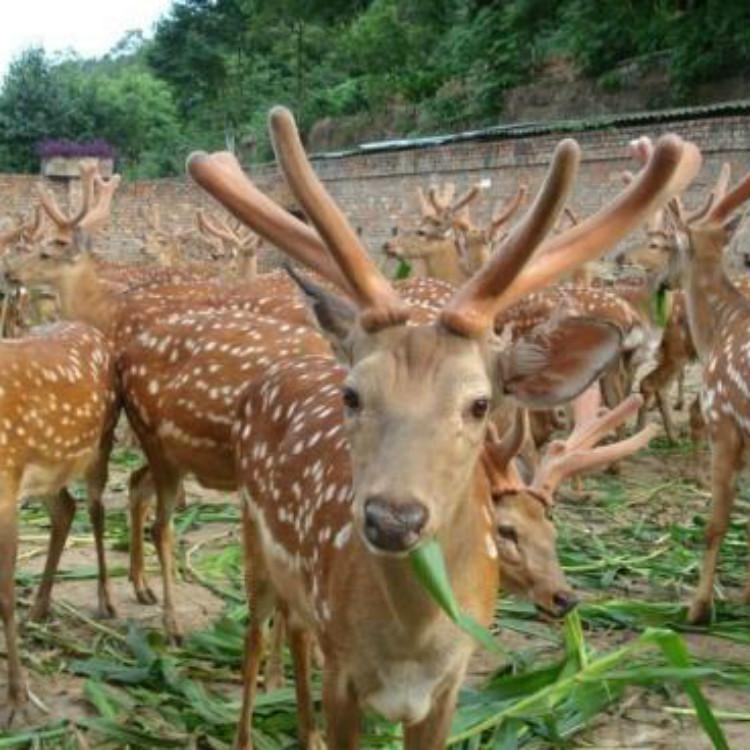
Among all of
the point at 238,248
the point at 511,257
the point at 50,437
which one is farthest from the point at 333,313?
the point at 238,248

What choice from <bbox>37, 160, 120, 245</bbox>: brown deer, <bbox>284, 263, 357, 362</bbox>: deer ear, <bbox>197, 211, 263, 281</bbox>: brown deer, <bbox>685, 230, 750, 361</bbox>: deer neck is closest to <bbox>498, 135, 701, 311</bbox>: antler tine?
<bbox>284, 263, 357, 362</bbox>: deer ear

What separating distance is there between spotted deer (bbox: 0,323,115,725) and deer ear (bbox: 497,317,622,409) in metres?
2.23

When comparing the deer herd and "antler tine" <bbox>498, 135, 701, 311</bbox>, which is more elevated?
"antler tine" <bbox>498, 135, 701, 311</bbox>

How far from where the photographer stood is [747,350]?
5090mm

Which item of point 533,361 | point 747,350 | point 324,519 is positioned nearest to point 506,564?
point 324,519

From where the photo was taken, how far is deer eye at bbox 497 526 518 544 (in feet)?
11.5

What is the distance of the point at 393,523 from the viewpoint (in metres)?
2.24

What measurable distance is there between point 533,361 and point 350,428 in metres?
0.48

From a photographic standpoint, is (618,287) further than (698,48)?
No

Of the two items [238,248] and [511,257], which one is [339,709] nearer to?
[511,257]

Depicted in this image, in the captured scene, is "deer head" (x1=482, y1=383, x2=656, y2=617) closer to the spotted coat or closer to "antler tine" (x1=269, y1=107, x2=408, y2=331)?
"antler tine" (x1=269, y1=107, x2=408, y2=331)

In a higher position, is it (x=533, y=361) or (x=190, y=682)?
(x=533, y=361)

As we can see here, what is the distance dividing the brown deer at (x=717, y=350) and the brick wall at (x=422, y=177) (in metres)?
9.89

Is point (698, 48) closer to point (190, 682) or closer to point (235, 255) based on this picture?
point (235, 255)
